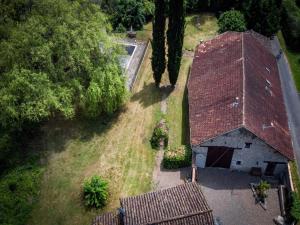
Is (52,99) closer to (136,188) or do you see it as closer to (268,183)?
(136,188)

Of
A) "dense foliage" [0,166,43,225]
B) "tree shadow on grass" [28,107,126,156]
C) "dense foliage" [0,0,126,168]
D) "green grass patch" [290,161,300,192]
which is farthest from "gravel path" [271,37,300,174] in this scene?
"dense foliage" [0,166,43,225]

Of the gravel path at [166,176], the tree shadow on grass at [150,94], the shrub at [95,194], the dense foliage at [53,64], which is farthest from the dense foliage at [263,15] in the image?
the shrub at [95,194]

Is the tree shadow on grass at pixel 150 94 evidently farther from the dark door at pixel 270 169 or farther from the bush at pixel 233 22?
the dark door at pixel 270 169

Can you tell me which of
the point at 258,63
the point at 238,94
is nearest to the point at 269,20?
the point at 258,63

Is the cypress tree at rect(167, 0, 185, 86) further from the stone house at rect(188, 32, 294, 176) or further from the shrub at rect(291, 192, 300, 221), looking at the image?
the shrub at rect(291, 192, 300, 221)

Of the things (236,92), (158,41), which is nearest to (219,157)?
(236,92)

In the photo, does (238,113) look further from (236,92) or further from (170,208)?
(170,208)
